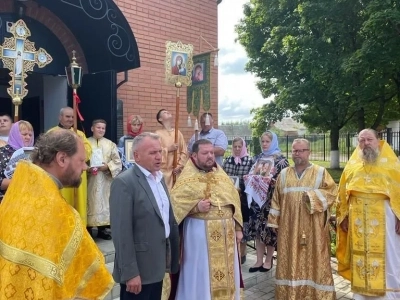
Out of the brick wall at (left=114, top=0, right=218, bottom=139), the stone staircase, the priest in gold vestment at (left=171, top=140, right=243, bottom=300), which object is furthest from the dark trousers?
the brick wall at (left=114, top=0, right=218, bottom=139)

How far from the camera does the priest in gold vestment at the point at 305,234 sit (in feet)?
14.6

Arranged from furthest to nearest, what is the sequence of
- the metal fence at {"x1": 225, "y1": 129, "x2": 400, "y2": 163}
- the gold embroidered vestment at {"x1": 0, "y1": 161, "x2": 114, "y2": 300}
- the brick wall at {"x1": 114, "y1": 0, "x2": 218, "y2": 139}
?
the metal fence at {"x1": 225, "y1": 129, "x2": 400, "y2": 163} < the brick wall at {"x1": 114, "y1": 0, "x2": 218, "y2": 139} < the gold embroidered vestment at {"x1": 0, "y1": 161, "x2": 114, "y2": 300}

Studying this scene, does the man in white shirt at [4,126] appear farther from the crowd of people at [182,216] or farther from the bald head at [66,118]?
the bald head at [66,118]

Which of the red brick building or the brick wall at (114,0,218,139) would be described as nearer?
the red brick building

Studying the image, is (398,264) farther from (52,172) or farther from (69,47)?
(69,47)

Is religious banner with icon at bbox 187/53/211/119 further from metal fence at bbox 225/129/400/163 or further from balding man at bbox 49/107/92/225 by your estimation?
metal fence at bbox 225/129/400/163

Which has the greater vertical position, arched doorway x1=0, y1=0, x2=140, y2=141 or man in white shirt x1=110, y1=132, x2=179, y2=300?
arched doorway x1=0, y1=0, x2=140, y2=141

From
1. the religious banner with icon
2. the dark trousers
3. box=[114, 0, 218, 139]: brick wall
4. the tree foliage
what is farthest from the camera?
the tree foliage

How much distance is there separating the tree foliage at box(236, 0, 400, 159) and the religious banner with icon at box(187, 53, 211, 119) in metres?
8.29

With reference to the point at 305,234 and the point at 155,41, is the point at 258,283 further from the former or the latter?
the point at 155,41

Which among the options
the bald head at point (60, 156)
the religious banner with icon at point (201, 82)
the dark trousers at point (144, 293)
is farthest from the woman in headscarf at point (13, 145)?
the religious banner with icon at point (201, 82)

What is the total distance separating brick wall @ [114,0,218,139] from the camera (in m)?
6.96

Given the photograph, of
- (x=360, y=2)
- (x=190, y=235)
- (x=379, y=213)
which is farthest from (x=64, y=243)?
(x=360, y=2)

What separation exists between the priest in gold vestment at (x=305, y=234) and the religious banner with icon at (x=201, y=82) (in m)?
2.08
